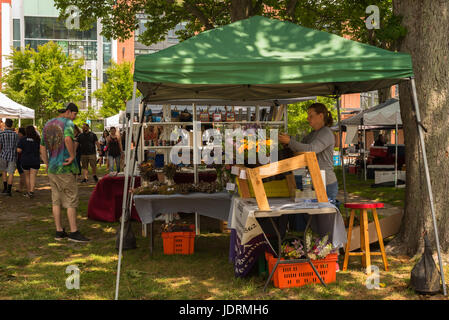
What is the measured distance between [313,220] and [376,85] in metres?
1.99

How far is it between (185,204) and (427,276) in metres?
3.26

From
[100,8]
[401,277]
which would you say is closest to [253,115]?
[401,277]

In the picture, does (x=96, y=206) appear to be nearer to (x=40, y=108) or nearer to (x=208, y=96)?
(x=208, y=96)

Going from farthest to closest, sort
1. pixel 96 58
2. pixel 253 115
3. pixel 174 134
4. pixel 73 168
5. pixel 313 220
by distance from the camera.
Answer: pixel 96 58 → pixel 253 115 → pixel 174 134 → pixel 73 168 → pixel 313 220

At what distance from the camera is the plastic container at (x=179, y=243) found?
6.40 metres

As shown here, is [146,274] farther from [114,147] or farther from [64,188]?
[114,147]

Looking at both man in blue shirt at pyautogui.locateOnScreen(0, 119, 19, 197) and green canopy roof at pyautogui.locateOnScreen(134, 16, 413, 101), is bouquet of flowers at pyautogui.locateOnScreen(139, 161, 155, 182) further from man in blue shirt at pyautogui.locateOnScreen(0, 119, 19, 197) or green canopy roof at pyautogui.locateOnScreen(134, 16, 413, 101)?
man in blue shirt at pyautogui.locateOnScreen(0, 119, 19, 197)

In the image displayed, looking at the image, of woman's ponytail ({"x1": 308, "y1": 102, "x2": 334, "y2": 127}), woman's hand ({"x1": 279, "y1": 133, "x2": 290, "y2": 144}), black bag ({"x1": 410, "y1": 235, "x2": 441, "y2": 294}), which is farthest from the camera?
woman's ponytail ({"x1": 308, "y1": 102, "x2": 334, "y2": 127})

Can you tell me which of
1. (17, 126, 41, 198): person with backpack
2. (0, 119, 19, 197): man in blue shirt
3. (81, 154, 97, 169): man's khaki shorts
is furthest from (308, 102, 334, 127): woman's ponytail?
(81, 154, 97, 169): man's khaki shorts

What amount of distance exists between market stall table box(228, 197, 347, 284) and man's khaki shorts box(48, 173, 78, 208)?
9.11 ft

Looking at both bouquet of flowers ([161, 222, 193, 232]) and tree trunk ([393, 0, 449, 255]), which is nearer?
tree trunk ([393, 0, 449, 255])

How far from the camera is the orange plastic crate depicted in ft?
16.0

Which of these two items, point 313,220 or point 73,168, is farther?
point 73,168

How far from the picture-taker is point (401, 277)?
5160 millimetres
